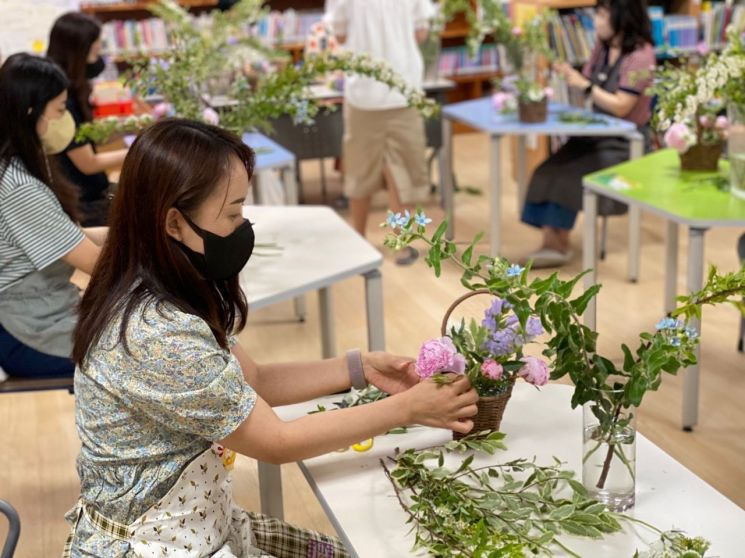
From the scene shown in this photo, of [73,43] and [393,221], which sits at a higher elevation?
[73,43]

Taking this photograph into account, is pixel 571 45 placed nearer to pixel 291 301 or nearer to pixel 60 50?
pixel 291 301

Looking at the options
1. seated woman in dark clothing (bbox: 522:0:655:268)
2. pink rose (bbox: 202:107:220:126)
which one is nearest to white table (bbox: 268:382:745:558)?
pink rose (bbox: 202:107:220:126)

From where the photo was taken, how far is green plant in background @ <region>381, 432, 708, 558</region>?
4.70 ft

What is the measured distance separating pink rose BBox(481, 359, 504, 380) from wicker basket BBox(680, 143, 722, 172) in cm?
227

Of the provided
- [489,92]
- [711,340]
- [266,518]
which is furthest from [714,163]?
[489,92]

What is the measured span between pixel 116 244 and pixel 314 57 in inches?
63.9

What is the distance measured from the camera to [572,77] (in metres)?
4.79

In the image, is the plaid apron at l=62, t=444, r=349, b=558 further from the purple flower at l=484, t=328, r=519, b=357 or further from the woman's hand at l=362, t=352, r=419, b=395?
the purple flower at l=484, t=328, r=519, b=357

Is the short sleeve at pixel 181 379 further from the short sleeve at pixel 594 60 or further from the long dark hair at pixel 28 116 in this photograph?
the short sleeve at pixel 594 60

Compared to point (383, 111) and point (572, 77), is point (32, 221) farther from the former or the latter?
point (572, 77)

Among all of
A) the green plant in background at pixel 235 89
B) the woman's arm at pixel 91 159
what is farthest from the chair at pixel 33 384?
the woman's arm at pixel 91 159

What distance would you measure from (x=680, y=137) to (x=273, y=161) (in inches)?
58.5

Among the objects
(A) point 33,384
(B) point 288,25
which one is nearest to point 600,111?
(A) point 33,384

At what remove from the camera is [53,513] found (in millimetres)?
3039
